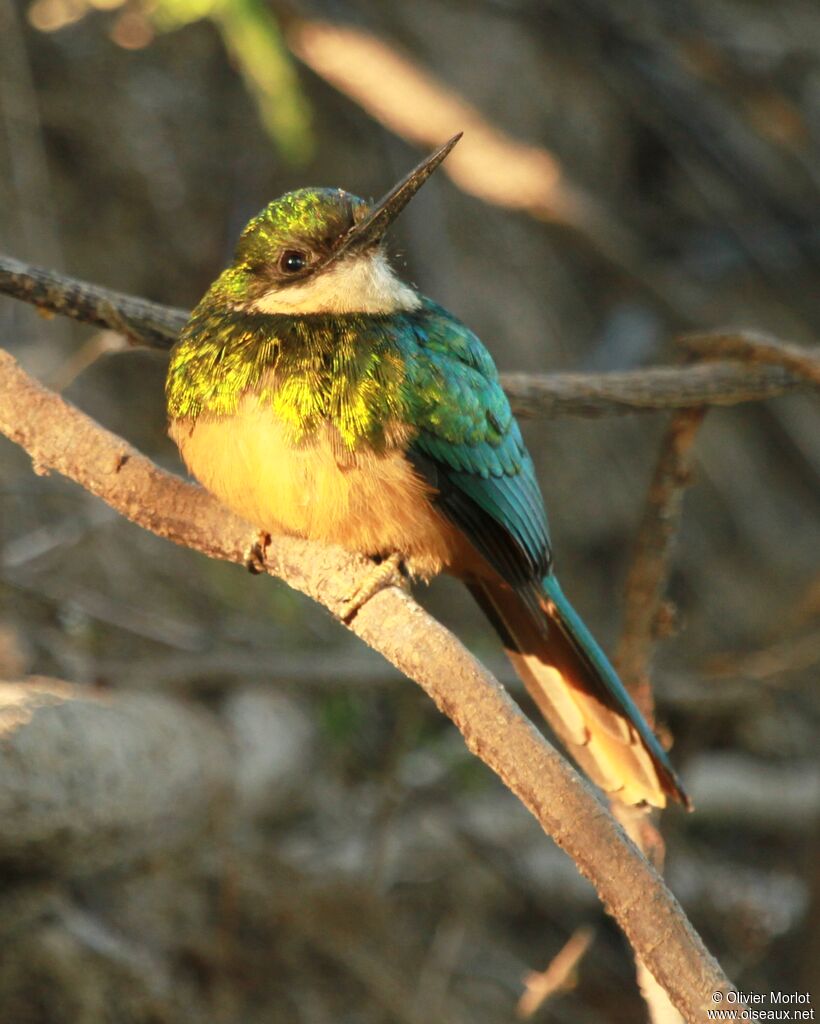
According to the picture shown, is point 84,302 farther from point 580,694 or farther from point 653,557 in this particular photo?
point 653,557

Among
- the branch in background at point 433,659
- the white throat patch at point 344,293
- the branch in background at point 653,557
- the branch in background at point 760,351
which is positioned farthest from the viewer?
the branch in background at point 653,557

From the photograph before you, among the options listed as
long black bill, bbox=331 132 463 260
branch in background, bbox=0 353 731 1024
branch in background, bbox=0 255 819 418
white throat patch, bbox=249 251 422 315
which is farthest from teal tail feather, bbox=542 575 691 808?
long black bill, bbox=331 132 463 260

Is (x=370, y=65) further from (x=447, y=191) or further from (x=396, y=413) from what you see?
(x=396, y=413)

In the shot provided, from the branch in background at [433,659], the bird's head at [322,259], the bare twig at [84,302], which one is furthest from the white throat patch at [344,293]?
the branch in background at [433,659]

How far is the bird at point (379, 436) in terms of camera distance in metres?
1.98

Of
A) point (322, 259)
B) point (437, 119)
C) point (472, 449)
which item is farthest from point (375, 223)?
point (437, 119)

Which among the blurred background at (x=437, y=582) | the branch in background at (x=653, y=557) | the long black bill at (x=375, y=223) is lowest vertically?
the blurred background at (x=437, y=582)

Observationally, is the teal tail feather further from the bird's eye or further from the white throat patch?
the bird's eye

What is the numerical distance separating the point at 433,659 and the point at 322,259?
2.86 ft

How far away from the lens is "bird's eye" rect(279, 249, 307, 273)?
224 cm

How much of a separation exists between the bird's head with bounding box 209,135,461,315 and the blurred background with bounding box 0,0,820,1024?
541 millimetres

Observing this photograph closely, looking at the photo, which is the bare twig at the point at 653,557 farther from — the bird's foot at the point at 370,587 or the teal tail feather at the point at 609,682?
the bird's foot at the point at 370,587

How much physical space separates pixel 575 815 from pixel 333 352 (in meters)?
0.87

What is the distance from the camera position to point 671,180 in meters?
5.65
